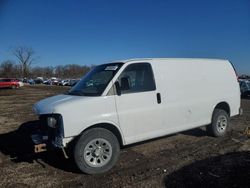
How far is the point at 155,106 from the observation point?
590cm

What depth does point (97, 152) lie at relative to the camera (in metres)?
5.15

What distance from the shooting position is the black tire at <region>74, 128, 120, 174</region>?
4.96 m

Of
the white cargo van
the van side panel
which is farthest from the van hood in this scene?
the van side panel

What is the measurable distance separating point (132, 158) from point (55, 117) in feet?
6.51

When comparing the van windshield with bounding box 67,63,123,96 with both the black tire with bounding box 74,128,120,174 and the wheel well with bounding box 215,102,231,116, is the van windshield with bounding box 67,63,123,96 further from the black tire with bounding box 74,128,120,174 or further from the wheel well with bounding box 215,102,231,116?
the wheel well with bounding box 215,102,231,116

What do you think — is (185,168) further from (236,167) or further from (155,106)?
(155,106)

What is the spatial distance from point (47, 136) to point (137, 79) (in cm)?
215

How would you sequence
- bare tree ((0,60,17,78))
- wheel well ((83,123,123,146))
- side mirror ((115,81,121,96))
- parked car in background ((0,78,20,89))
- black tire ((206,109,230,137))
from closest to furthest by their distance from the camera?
wheel well ((83,123,123,146)) → side mirror ((115,81,121,96)) → black tire ((206,109,230,137)) → parked car in background ((0,78,20,89)) → bare tree ((0,60,17,78))

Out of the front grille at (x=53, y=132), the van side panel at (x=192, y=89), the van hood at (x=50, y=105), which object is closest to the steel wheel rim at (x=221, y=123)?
the van side panel at (x=192, y=89)

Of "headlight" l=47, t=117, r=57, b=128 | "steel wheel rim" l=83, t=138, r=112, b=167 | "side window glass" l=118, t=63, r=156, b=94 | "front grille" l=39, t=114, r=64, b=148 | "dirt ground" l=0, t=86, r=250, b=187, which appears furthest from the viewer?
"side window glass" l=118, t=63, r=156, b=94

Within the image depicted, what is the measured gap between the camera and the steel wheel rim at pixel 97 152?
5.07 metres

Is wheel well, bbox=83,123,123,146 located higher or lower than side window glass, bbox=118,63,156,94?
lower

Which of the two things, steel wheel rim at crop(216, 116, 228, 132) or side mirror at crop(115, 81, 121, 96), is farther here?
steel wheel rim at crop(216, 116, 228, 132)

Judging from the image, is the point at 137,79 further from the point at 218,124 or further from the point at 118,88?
the point at 218,124
